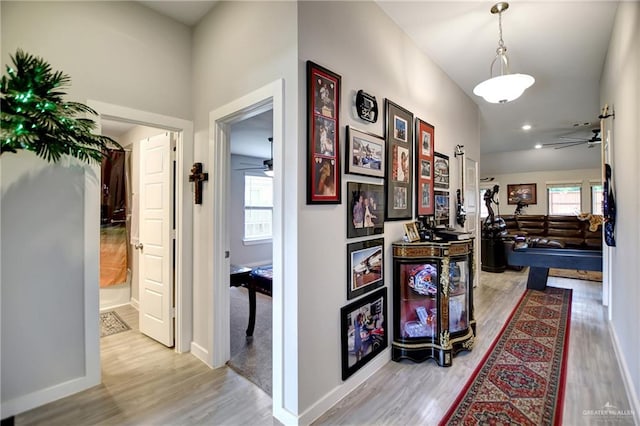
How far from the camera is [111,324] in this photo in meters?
3.44

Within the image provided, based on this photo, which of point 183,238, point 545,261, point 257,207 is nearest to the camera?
point 183,238

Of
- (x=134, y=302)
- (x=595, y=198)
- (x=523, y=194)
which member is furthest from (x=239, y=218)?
(x=595, y=198)

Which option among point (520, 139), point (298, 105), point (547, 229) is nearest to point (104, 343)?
point (298, 105)

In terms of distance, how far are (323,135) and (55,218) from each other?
202 cm

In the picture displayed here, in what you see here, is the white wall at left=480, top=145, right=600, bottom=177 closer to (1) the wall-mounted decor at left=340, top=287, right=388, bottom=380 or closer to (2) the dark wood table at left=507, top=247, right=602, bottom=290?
(2) the dark wood table at left=507, top=247, right=602, bottom=290

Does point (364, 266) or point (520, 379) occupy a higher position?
point (364, 266)

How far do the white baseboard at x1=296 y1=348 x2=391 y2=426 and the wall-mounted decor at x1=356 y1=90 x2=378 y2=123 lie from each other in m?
1.96

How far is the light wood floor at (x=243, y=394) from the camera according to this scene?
1877 millimetres

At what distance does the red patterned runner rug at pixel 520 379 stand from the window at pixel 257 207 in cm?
504

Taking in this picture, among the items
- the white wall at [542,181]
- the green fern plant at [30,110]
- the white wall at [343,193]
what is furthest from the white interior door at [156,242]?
the white wall at [542,181]

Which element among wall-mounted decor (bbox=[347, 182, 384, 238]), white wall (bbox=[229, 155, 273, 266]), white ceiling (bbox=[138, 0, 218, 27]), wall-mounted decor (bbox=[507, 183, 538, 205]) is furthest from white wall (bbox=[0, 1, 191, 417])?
wall-mounted decor (bbox=[507, 183, 538, 205])

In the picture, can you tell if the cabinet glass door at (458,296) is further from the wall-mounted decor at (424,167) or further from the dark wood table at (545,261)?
the dark wood table at (545,261)

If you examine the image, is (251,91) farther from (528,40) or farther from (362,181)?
(528,40)

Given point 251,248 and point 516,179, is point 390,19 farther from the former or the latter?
point 516,179
